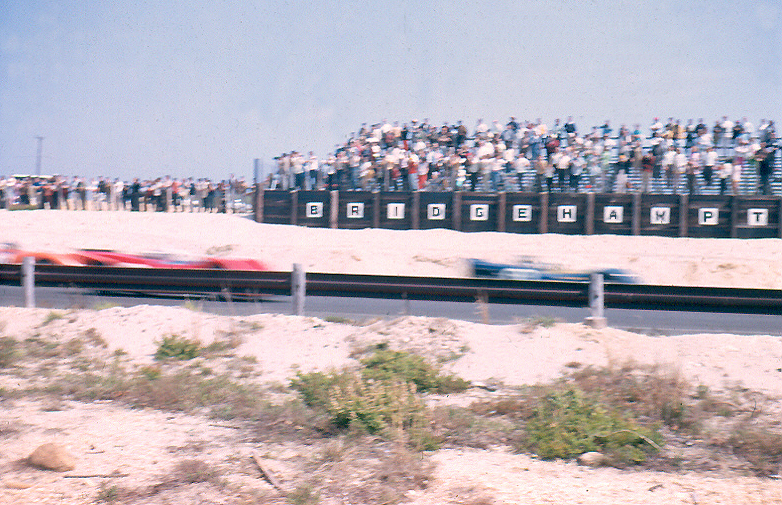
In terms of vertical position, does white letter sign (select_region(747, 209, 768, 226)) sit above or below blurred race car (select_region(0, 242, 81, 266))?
above

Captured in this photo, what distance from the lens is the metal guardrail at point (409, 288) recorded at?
9.86 meters

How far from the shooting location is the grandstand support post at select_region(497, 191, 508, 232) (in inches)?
984

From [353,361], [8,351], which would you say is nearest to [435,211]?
[353,361]

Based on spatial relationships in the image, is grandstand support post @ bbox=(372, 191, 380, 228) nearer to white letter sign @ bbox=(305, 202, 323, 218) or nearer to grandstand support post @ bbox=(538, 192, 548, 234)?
white letter sign @ bbox=(305, 202, 323, 218)

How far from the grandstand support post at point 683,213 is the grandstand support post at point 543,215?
4.54 m

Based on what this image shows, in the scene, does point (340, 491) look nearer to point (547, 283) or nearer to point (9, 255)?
point (547, 283)

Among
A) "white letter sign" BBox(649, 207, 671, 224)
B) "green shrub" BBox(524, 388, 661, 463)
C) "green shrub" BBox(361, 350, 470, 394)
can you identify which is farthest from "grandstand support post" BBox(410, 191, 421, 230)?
"green shrub" BBox(524, 388, 661, 463)

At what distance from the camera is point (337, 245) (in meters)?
Answer: 24.5

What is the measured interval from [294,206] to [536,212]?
377 inches

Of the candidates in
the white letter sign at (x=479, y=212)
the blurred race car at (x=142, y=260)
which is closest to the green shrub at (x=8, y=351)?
the blurred race car at (x=142, y=260)

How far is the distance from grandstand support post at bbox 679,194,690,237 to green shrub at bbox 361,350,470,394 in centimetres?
1887

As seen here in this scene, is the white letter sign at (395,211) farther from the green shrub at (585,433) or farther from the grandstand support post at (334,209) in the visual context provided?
the green shrub at (585,433)

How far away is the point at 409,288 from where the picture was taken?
10.6m

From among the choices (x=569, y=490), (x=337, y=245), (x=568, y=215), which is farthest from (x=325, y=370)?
(x=568, y=215)
